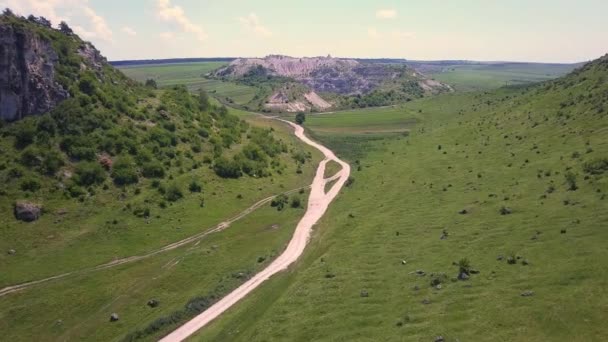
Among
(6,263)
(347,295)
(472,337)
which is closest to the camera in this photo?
(472,337)

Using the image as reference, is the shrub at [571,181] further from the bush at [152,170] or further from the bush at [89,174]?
the bush at [89,174]

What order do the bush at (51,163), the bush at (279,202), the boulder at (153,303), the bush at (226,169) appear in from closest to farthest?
the boulder at (153,303), the bush at (51,163), the bush at (279,202), the bush at (226,169)

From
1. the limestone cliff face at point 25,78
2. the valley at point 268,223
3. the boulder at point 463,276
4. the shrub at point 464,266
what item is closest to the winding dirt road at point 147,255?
the valley at point 268,223

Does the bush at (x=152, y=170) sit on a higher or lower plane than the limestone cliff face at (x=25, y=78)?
lower

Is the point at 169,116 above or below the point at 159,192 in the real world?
above

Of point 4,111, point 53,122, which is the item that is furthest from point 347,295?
point 4,111

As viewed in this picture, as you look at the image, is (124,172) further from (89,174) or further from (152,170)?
(89,174)

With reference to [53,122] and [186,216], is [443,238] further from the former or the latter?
[53,122]
